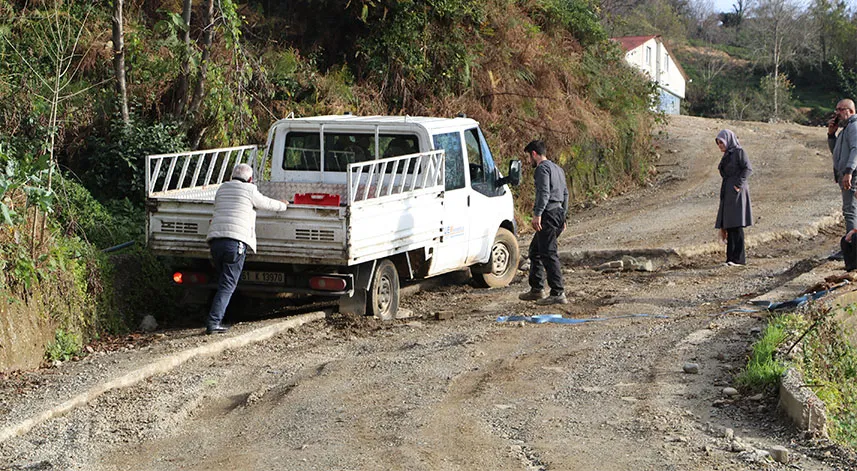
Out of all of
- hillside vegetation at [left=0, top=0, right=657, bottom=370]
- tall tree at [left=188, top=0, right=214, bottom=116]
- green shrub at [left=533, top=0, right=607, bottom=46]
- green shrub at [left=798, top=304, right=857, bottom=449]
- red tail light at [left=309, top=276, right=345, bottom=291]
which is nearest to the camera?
green shrub at [left=798, top=304, right=857, bottom=449]

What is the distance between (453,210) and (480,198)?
74cm

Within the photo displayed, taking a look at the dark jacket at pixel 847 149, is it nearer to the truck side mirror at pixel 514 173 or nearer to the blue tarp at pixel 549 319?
the blue tarp at pixel 549 319

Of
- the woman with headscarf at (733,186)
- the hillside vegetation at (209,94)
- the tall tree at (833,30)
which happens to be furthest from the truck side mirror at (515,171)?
the tall tree at (833,30)

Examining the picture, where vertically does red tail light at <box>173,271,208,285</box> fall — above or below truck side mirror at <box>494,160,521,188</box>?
below

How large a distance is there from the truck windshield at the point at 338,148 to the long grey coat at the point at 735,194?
453cm

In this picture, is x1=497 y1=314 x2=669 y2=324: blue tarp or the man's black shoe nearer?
the man's black shoe

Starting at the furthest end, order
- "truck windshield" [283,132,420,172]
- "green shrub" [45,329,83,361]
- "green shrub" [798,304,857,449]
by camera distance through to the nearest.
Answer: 1. "truck windshield" [283,132,420,172]
2. "green shrub" [45,329,83,361]
3. "green shrub" [798,304,857,449]

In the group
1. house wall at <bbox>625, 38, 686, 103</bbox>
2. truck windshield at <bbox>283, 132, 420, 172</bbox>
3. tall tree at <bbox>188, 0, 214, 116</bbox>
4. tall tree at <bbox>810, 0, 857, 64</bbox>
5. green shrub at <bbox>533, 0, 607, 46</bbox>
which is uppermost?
tall tree at <bbox>810, 0, 857, 64</bbox>

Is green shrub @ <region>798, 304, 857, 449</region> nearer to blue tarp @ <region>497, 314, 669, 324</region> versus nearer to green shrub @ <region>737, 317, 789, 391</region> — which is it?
green shrub @ <region>737, 317, 789, 391</region>

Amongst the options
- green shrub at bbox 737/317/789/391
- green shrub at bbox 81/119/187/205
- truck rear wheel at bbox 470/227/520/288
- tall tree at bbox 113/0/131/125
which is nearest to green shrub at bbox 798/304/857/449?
green shrub at bbox 737/317/789/391

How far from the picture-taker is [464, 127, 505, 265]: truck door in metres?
12.4

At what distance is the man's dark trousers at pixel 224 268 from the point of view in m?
9.89

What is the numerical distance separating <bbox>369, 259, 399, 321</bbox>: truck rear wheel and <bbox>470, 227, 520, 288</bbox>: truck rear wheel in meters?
2.28

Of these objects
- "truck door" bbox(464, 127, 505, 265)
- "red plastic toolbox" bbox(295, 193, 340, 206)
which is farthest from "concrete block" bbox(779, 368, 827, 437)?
"truck door" bbox(464, 127, 505, 265)
